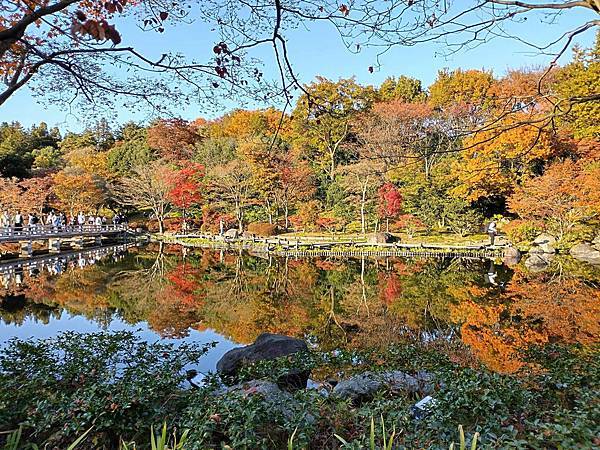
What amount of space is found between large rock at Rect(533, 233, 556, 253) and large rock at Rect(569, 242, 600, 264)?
1.97ft

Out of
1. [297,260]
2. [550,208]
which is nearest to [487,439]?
[297,260]

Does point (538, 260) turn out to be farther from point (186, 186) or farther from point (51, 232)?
point (51, 232)

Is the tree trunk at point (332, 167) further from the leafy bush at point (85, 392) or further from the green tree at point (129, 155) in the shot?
the leafy bush at point (85, 392)

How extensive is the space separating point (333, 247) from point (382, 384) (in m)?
13.9

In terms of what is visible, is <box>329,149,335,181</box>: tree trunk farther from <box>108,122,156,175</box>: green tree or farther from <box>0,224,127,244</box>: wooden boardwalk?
<box>0,224,127,244</box>: wooden boardwalk

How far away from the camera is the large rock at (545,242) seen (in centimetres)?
1466

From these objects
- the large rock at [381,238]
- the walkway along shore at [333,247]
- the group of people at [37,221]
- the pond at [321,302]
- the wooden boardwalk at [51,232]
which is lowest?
the pond at [321,302]

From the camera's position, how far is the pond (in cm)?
693

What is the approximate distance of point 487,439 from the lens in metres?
1.84

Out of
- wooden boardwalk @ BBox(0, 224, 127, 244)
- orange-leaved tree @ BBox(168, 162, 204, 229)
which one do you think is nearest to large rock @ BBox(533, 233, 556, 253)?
orange-leaved tree @ BBox(168, 162, 204, 229)

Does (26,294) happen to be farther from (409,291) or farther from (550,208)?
(550,208)

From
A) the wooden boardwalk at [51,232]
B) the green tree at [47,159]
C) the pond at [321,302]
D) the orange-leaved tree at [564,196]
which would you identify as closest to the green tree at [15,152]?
the green tree at [47,159]

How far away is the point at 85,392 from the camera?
2613mm

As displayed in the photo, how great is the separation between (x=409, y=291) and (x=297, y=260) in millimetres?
5744
